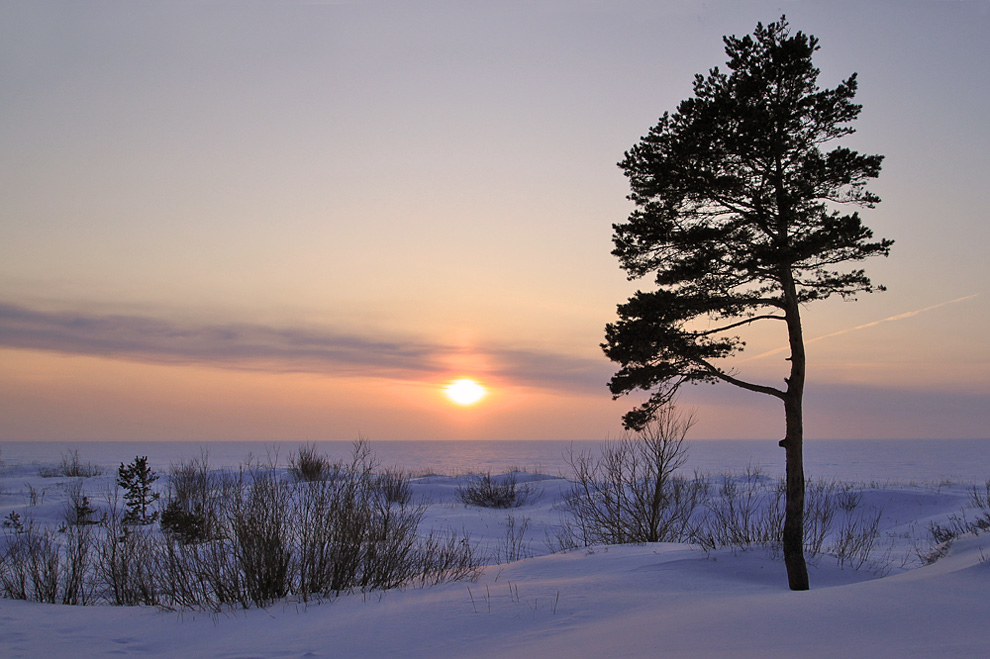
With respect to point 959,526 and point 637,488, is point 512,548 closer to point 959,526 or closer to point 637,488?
point 637,488

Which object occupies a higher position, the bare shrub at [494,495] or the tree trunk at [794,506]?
the tree trunk at [794,506]

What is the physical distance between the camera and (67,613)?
834cm

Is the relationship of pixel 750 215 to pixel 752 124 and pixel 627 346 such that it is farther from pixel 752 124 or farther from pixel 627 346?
pixel 627 346

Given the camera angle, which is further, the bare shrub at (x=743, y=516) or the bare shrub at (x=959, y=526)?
the bare shrub at (x=959, y=526)

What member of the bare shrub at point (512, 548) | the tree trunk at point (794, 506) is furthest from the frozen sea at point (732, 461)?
the tree trunk at point (794, 506)

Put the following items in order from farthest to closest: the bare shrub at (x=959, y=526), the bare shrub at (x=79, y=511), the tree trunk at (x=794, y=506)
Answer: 1. the bare shrub at (x=959, y=526)
2. the bare shrub at (x=79, y=511)
3. the tree trunk at (x=794, y=506)

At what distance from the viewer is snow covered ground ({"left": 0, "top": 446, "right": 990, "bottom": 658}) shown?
17.0 ft

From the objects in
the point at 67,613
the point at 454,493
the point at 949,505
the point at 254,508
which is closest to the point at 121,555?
the point at 67,613

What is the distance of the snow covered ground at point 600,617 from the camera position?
5.18 meters

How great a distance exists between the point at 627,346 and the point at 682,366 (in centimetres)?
86

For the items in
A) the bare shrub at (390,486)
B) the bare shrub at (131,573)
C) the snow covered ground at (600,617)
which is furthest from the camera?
the bare shrub at (390,486)

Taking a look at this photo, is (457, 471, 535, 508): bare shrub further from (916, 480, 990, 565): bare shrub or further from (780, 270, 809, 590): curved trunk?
(780, 270, 809, 590): curved trunk

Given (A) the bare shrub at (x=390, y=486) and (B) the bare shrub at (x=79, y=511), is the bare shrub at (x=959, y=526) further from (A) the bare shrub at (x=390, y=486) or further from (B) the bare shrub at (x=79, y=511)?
(B) the bare shrub at (x=79, y=511)

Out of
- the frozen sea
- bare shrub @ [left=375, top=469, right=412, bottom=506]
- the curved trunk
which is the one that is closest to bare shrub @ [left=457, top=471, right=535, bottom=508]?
the frozen sea
